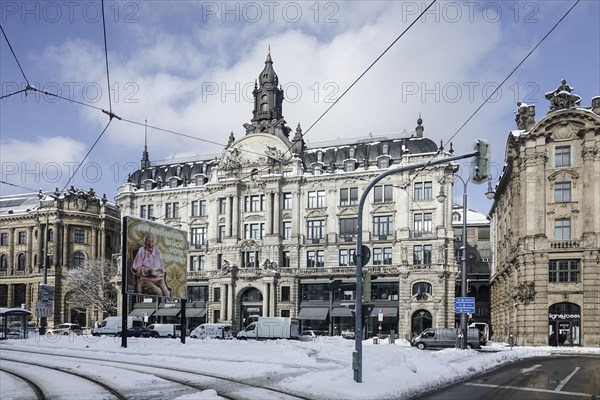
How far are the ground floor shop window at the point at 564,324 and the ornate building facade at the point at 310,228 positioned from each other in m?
13.1

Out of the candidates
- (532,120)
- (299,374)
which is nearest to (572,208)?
(532,120)

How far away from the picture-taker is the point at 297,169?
71.0 m

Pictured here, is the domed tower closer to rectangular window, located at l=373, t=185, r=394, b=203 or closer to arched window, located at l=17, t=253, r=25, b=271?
rectangular window, located at l=373, t=185, r=394, b=203

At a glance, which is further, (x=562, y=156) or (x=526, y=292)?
(x=562, y=156)

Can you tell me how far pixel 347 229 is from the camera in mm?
67938

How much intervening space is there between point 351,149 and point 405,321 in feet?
67.3

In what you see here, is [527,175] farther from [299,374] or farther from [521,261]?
[299,374]

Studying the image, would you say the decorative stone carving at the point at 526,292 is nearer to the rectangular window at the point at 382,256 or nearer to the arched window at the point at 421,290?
the arched window at the point at 421,290

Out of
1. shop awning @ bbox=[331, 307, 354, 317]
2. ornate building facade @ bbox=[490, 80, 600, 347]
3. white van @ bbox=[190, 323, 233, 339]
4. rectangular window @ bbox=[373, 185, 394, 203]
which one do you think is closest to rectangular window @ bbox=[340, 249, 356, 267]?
shop awning @ bbox=[331, 307, 354, 317]

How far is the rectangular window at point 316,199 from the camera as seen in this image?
69.6m

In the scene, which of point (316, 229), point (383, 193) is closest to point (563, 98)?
point (383, 193)

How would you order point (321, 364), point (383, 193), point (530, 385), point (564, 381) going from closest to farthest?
point (530, 385) < point (564, 381) < point (321, 364) < point (383, 193)

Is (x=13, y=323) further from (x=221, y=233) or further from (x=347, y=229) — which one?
(x=347, y=229)

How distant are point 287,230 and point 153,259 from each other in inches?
1363
